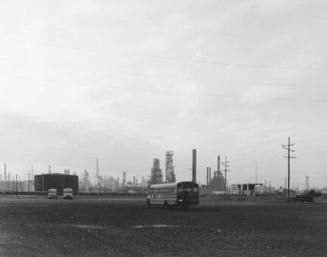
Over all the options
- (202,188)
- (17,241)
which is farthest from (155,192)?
(202,188)

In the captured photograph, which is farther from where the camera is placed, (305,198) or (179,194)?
(305,198)

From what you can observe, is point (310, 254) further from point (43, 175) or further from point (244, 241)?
point (43, 175)

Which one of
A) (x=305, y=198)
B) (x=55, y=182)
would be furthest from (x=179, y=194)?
(x=55, y=182)

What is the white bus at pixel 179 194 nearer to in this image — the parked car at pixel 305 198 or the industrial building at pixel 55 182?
the parked car at pixel 305 198

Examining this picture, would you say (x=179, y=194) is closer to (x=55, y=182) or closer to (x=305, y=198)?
(x=305, y=198)

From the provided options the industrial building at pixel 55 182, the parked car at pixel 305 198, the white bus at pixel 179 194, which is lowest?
the industrial building at pixel 55 182

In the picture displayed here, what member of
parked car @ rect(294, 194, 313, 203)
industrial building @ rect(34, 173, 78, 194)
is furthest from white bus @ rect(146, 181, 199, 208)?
industrial building @ rect(34, 173, 78, 194)

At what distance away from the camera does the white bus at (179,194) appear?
64.9 m

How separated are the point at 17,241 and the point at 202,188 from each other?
175 meters

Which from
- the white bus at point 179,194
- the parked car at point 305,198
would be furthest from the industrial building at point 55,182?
the white bus at point 179,194

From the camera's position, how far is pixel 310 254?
1775 cm

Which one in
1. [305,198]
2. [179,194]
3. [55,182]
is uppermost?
[179,194]

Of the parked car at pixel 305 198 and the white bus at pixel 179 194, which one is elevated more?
the white bus at pixel 179 194

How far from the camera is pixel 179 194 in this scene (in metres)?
65.1
